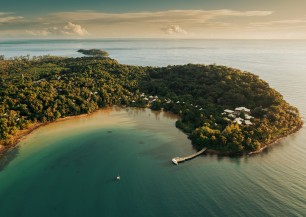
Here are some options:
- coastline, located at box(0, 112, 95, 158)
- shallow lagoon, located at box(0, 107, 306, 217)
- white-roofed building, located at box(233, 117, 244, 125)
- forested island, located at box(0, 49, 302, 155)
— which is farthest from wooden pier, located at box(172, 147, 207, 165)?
coastline, located at box(0, 112, 95, 158)

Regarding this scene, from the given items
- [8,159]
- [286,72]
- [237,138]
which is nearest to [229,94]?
[237,138]

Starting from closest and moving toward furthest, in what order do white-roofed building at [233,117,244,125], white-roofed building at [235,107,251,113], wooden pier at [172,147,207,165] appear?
wooden pier at [172,147,207,165] → white-roofed building at [233,117,244,125] → white-roofed building at [235,107,251,113]

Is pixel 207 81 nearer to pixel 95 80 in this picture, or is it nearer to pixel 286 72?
pixel 95 80

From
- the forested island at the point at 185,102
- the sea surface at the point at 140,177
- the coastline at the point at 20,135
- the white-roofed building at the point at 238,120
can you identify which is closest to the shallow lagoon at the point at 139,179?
the sea surface at the point at 140,177

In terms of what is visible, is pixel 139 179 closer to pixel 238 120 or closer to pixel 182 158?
pixel 182 158

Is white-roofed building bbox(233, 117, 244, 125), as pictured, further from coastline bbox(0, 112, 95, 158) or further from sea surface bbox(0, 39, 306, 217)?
coastline bbox(0, 112, 95, 158)

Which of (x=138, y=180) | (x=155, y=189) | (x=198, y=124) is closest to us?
(x=155, y=189)

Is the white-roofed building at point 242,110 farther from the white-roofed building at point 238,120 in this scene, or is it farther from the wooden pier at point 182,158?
the wooden pier at point 182,158

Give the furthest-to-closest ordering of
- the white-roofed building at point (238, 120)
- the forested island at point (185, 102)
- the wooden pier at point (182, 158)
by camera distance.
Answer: the white-roofed building at point (238, 120), the forested island at point (185, 102), the wooden pier at point (182, 158)
